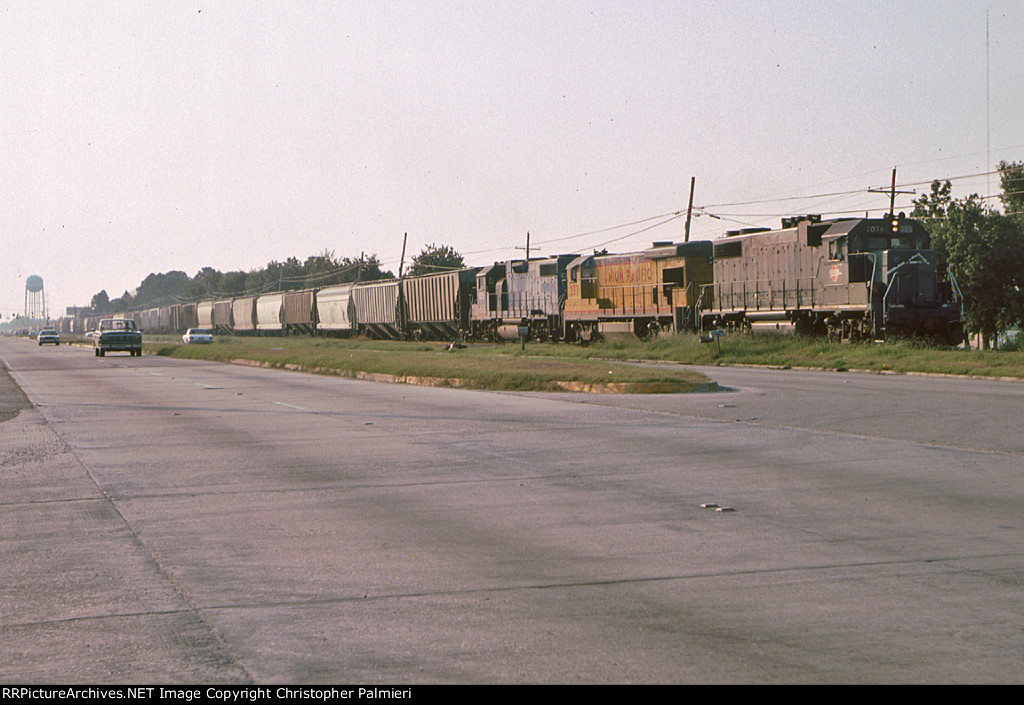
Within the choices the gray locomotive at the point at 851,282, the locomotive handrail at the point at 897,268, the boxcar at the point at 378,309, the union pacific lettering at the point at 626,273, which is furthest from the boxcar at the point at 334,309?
the locomotive handrail at the point at 897,268

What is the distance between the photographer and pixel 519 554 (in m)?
7.05

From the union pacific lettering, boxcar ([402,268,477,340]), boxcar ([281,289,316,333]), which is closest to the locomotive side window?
the union pacific lettering

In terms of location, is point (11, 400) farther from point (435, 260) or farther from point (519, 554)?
point (435, 260)

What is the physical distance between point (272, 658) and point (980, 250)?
53698 millimetres

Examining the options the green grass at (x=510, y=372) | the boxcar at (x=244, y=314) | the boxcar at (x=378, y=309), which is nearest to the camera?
the green grass at (x=510, y=372)

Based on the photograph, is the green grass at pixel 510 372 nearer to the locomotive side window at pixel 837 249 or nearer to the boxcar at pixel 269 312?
the locomotive side window at pixel 837 249

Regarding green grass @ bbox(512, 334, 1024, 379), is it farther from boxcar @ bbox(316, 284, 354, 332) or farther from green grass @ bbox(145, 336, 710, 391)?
boxcar @ bbox(316, 284, 354, 332)

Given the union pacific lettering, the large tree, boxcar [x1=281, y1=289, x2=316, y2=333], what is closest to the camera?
the union pacific lettering

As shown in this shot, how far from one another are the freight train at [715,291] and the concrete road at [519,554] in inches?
750

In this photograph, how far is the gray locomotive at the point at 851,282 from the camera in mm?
32844

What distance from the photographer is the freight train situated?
33250 mm

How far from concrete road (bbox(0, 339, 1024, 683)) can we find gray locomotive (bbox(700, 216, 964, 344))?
18.5 m
